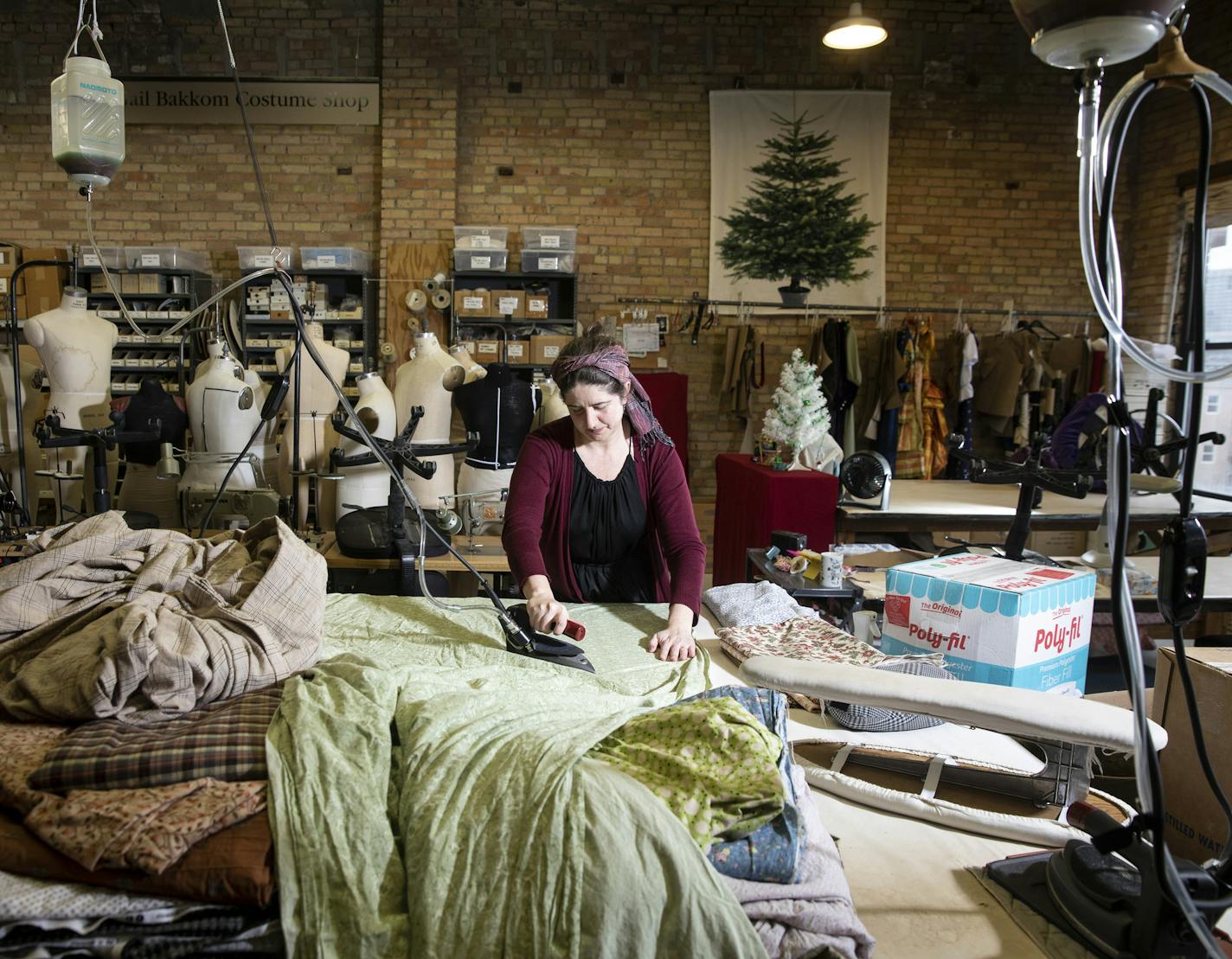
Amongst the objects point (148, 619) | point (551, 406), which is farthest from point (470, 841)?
point (551, 406)

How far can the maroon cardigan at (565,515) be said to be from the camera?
241cm

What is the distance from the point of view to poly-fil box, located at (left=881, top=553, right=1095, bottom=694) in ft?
6.46

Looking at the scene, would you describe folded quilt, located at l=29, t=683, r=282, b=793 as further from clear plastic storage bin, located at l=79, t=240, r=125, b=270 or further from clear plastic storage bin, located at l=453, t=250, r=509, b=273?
clear plastic storage bin, located at l=79, t=240, r=125, b=270

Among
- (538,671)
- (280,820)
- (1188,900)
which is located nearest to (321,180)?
(538,671)

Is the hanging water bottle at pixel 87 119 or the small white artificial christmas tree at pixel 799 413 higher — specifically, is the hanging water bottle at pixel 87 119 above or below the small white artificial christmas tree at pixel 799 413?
above

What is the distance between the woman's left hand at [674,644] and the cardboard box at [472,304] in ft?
16.8

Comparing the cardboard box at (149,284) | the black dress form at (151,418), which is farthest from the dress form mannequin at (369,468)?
the cardboard box at (149,284)

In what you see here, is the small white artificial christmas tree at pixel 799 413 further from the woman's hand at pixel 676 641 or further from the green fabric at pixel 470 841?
the green fabric at pixel 470 841

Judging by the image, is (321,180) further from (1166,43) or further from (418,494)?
(1166,43)

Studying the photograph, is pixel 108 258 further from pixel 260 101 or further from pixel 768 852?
pixel 768 852

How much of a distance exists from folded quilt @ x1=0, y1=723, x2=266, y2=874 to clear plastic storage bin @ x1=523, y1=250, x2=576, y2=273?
604 cm

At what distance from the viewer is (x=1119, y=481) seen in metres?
0.95

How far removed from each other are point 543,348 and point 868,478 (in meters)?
→ 2.93

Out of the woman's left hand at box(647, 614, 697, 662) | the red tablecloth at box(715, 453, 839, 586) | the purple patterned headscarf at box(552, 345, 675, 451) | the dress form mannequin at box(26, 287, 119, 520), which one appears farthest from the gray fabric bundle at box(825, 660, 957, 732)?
the dress form mannequin at box(26, 287, 119, 520)
